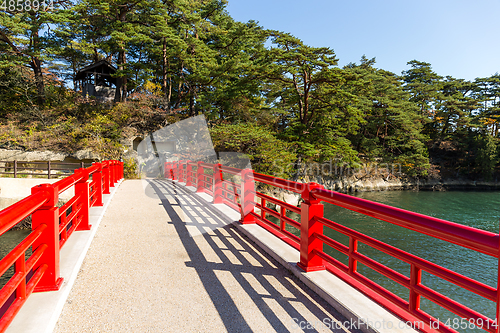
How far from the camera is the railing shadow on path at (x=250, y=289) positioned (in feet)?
8.07

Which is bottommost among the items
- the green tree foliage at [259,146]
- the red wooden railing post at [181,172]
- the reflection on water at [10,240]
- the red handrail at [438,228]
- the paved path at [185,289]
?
the reflection on water at [10,240]

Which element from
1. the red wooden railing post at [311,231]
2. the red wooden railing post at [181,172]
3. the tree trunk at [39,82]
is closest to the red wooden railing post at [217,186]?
the red wooden railing post at [311,231]

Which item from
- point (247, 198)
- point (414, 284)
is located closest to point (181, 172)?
point (247, 198)

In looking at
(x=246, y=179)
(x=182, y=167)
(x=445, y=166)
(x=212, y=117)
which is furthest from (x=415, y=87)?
(x=246, y=179)

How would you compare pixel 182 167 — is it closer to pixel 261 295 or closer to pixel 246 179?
pixel 246 179

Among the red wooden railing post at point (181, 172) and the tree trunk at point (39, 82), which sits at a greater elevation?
the tree trunk at point (39, 82)

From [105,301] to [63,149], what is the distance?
2297 cm

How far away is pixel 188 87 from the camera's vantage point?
2564 centimetres

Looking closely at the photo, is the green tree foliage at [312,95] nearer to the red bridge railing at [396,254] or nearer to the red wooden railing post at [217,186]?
the red wooden railing post at [217,186]

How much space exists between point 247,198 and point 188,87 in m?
22.4

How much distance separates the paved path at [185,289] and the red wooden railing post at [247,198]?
360mm

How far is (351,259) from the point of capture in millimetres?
2793

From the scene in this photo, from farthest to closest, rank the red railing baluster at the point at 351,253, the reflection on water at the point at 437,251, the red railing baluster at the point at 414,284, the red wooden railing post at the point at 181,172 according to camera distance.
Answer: the red wooden railing post at the point at 181,172 → the reflection on water at the point at 437,251 → the red railing baluster at the point at 351,253 → the red railing baluster at the point at 414,284

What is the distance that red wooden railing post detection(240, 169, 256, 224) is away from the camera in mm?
5328
